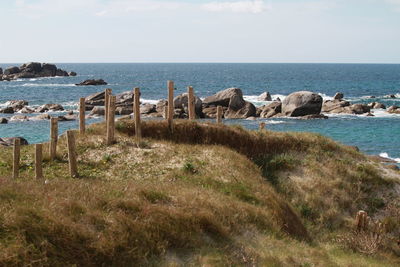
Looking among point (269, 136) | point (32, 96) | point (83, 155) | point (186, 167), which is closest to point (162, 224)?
point (186, 167)

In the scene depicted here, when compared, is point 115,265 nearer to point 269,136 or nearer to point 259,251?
point 259,251

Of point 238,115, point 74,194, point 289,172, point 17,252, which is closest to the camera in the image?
point 17,252

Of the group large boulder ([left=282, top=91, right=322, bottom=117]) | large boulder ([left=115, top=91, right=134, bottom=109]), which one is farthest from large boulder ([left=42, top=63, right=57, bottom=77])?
large boulder ([left=282, top=91, right=322, bottom=117])

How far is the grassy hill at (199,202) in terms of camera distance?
12.0 metres

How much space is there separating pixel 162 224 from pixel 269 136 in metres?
16.6

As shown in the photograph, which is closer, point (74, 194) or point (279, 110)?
point (74, 194)

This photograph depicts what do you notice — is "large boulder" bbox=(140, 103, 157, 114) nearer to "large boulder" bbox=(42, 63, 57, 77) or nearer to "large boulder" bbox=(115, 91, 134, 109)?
"large boulder" bbox=(115, 91, 134, 109)

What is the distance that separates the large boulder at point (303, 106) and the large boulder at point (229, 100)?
698 cm

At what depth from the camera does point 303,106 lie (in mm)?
65188

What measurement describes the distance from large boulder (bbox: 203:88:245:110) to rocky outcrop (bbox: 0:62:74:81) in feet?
353

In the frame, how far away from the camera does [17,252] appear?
10570 millimetres

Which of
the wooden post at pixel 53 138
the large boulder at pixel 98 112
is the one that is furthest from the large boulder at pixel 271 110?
the wooden post at pixel 53 138

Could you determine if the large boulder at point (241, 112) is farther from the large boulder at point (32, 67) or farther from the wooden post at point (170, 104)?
the large boulder at point (32, 67)

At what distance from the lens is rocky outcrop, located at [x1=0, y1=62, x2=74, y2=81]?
158 metres
